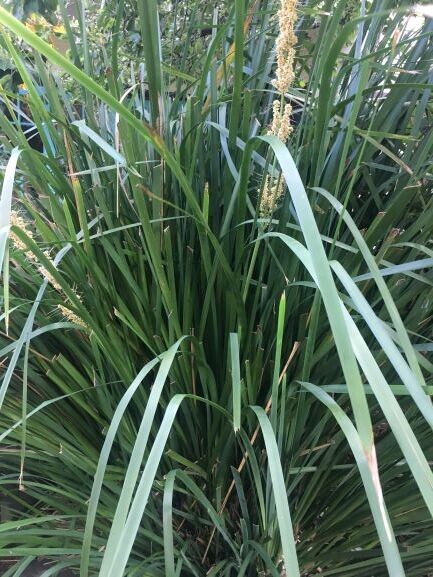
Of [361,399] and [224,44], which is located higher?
[224,44]

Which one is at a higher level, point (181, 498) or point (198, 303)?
point (198, 303)

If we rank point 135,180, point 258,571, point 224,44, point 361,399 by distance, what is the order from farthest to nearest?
1. point 224,44
2. point 258,571
3. point 135,180
4. point 361,399

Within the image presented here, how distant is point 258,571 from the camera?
0.71 metres

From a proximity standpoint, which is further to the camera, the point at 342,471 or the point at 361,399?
the point at 342,471

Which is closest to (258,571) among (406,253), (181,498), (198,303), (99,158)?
(181,498)

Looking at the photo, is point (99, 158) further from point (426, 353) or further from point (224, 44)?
point (426, 353)

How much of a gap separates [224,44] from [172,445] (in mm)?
648

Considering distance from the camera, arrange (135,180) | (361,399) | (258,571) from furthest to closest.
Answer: (258,571), (135,180), (361,399)

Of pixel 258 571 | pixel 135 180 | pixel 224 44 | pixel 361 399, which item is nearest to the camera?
pixel 361 399

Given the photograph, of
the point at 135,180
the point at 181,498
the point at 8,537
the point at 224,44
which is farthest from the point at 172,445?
the point at 224,44

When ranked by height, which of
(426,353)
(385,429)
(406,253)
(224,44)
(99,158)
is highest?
(224,44)

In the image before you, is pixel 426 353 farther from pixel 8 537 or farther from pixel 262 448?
pixel 8 537

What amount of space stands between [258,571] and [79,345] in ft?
1.30

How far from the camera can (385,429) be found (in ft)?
2.54
